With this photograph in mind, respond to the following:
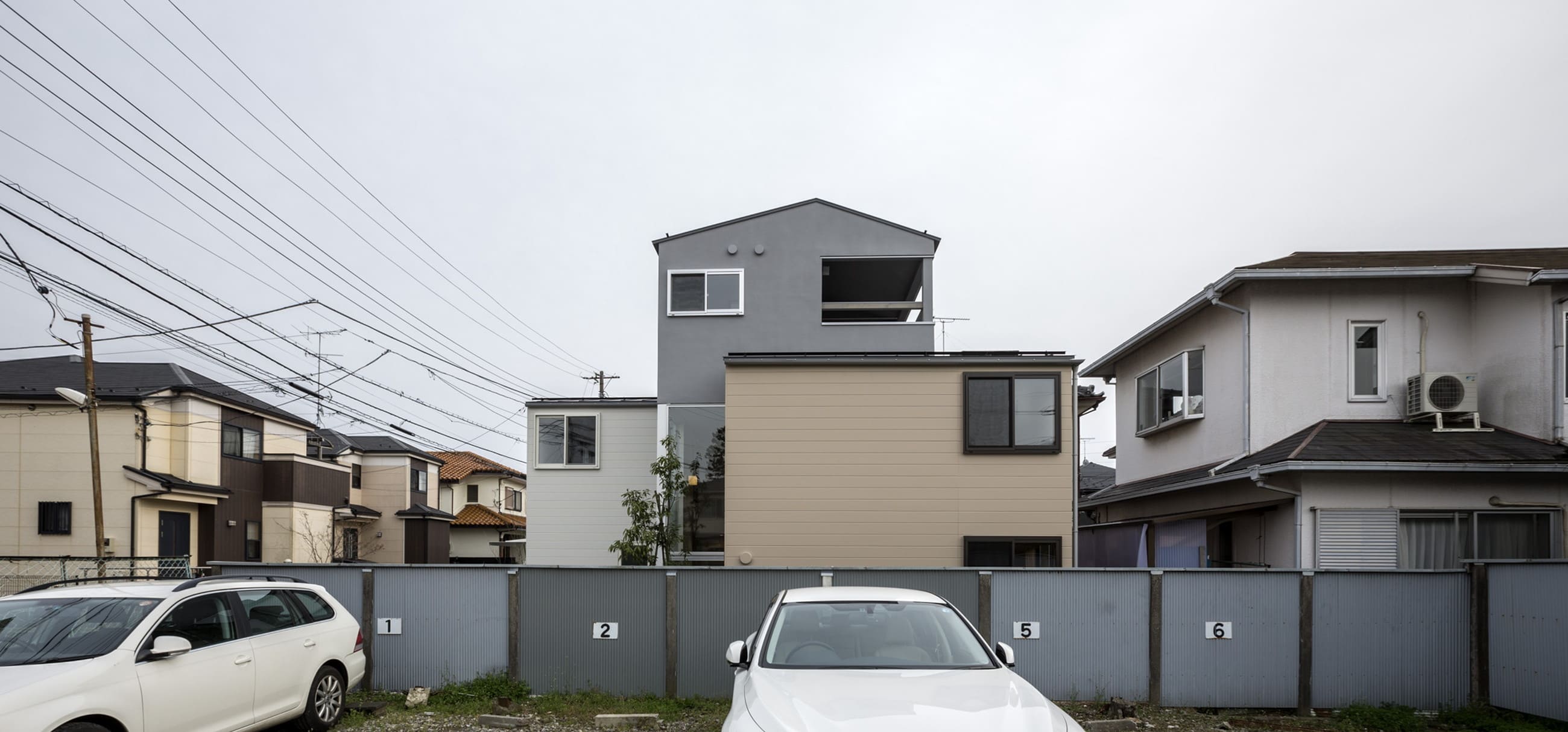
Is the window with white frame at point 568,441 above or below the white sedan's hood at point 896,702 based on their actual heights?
above

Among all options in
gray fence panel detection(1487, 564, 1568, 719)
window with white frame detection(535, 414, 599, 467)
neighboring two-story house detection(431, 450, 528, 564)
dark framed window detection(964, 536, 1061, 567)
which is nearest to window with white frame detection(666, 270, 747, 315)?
window with white frame detection(535, 414, 599, 467)

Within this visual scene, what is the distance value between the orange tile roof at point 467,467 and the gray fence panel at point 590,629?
41998 millimetres

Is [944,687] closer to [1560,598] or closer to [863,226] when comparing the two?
[1560,598]

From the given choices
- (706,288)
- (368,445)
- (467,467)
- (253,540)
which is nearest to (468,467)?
(467,467)

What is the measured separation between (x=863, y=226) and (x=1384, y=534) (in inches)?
378

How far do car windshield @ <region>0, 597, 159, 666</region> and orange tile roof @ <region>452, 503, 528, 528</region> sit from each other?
133 ft

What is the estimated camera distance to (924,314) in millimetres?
17062

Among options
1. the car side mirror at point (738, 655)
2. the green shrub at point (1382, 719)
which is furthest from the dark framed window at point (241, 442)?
the green shrub at point (1382, 719)

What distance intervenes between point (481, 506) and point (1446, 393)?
4602 cm

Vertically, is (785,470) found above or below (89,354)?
below

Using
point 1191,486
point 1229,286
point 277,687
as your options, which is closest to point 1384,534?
Result: point 1191,486

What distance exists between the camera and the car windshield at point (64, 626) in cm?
641

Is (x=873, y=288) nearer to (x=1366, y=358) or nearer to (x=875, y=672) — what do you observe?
(x=1366, y=358)

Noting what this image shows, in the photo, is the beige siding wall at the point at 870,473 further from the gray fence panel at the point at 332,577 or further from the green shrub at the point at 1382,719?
the gray fence panel at the point at 332,577
